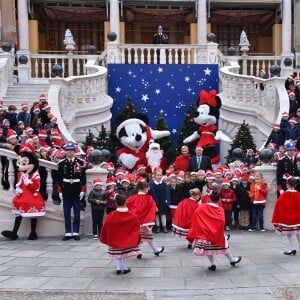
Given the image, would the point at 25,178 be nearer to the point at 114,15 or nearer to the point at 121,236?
the point at 121,236

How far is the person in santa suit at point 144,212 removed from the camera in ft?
27.6

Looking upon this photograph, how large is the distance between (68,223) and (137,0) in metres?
18.9

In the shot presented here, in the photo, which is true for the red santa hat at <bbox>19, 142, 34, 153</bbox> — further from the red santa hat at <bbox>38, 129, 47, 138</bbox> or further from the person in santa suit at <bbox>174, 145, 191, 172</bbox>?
the person in santa suit at <bbox>174, 145, 191, 172</bbox>

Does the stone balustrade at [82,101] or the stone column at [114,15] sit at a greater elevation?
the stone column at [114,15]

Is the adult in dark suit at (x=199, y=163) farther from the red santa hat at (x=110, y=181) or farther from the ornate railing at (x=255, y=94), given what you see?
the red santa hat at (x=110, y=181)

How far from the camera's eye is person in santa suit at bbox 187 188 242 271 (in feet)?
24.0

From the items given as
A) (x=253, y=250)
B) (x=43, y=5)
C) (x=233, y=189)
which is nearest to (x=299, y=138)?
(x=233, y=189)

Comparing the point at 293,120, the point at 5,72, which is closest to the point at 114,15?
the point at 5,72

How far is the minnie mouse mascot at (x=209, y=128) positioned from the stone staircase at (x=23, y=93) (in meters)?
5.17

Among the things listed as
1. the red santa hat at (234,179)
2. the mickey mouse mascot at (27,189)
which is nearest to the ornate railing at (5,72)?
the mickey mouse mascot at (27,189)

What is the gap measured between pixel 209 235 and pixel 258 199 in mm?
3792

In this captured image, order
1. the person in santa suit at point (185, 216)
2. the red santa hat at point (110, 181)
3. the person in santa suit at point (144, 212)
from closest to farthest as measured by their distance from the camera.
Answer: the person in santa suit at point (144, 212), the person in santa suit at point (185, 216), the red santa hat at point (110, 181)

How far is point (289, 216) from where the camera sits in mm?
8477

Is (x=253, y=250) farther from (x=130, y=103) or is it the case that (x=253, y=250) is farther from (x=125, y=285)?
(x=130, y=103)
